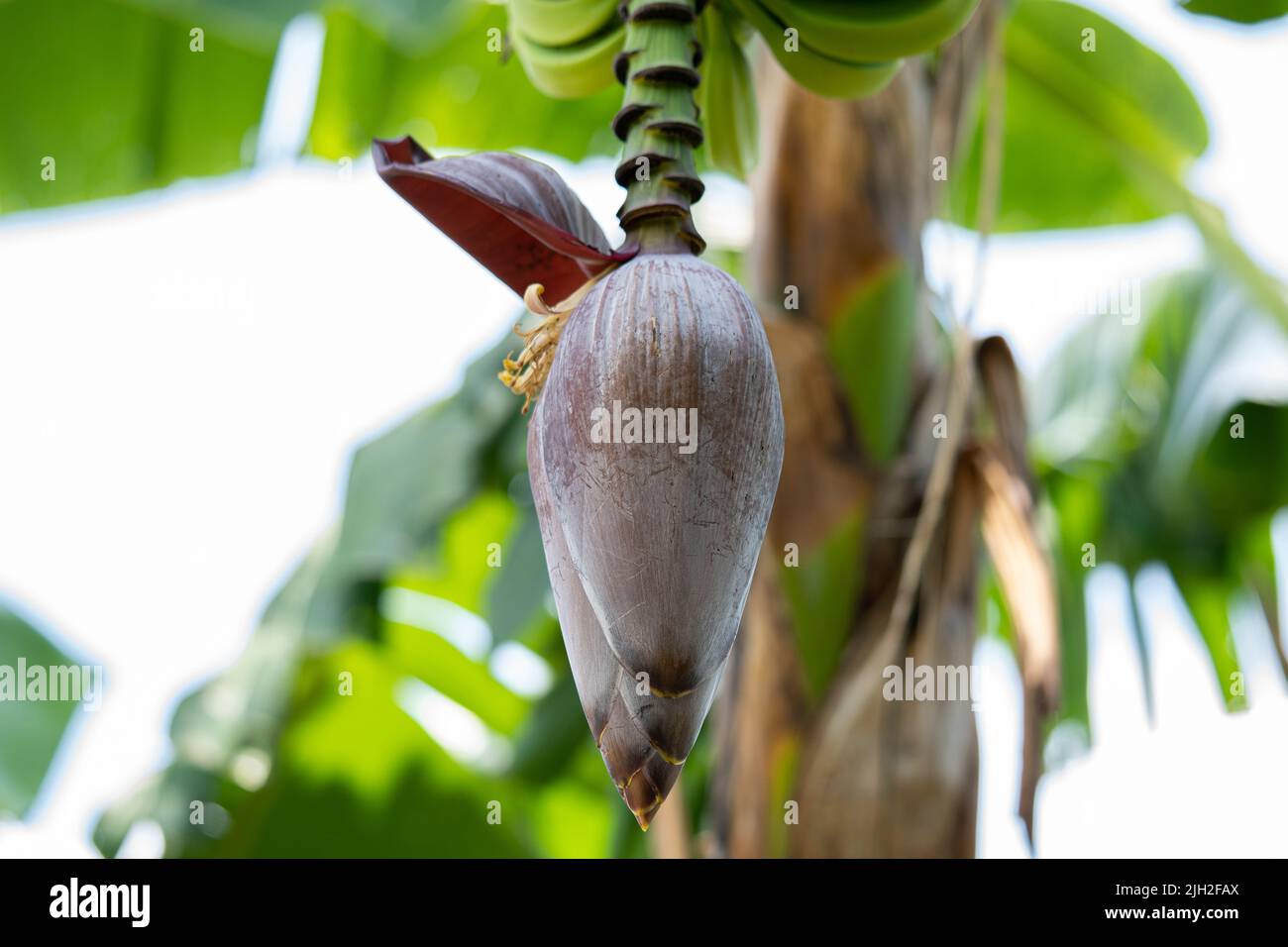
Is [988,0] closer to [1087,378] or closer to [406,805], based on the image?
[1087,378]

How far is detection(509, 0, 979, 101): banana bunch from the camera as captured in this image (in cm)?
37

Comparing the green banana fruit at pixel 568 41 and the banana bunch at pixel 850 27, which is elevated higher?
the green banana fruit at pixel 568 41

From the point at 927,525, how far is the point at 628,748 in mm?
510

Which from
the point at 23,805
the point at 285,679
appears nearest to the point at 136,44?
the point at 285,679

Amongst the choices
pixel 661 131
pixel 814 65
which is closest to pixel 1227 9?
pixel 814 65

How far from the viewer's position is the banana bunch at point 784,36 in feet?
1.22

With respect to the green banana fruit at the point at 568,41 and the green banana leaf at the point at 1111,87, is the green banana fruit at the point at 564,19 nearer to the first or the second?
the green banana fruit at the point at 568,41
